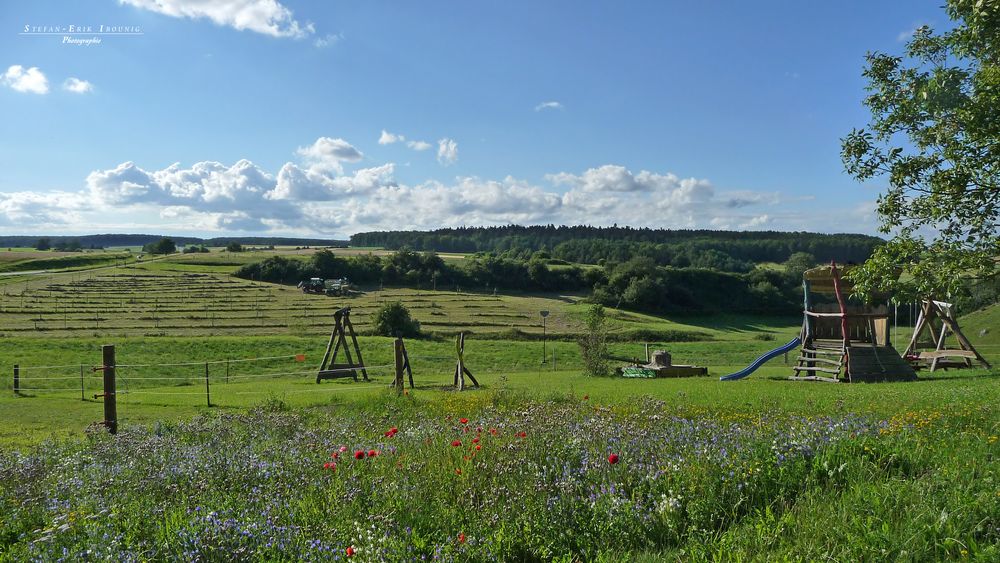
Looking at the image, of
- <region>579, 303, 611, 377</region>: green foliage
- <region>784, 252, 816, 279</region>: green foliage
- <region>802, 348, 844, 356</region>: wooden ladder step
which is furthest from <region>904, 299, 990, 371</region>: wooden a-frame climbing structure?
<region>784, 252, 816, 279</region>: green foliage

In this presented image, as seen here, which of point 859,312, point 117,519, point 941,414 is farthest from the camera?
point 859,312

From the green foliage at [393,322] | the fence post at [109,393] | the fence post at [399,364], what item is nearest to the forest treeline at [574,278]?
the green foliage at [393,322]

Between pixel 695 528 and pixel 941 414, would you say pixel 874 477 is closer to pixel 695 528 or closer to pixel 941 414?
pixel 695 528

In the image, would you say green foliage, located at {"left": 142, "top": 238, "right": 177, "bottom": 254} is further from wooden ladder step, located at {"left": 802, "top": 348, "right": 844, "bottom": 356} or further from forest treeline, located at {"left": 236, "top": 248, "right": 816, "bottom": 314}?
wooden ladder step, located at {"left": 802, "top": 348, "right": 844, "bottom": 356}

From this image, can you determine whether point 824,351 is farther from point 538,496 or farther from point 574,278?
point 574,278

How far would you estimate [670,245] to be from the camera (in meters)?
159

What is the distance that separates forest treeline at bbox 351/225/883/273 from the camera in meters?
140

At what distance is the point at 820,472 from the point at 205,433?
8850mm

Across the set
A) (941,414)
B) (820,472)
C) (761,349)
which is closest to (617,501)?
(820,472)

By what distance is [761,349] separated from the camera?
4928 centimetres

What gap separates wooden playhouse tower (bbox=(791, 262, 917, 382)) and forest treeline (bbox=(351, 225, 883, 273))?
87.7 m

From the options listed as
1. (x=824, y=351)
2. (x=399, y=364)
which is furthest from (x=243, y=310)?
(x=824, y=351)

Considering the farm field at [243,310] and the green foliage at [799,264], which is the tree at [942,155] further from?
the green foliage at [799,264]

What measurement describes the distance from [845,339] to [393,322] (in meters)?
36.7
